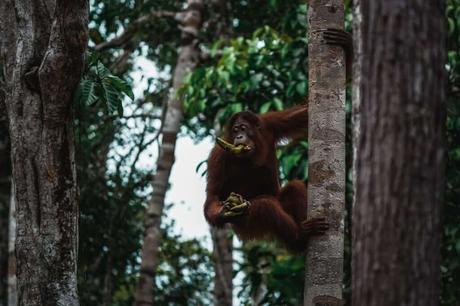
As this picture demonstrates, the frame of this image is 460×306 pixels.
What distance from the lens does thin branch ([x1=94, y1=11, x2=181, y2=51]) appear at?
1006 cm

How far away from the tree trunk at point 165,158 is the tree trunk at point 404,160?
5.94 meters

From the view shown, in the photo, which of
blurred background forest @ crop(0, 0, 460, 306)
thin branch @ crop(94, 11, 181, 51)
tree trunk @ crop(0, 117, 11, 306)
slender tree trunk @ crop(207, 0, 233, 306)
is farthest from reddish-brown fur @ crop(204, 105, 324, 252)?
tree trunk @ crop(0, 117, 11, 306)

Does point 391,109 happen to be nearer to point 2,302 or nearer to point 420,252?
point 420,252

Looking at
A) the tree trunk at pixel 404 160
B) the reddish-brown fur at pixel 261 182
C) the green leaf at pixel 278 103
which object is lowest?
the tree trunk at pixel 404 160

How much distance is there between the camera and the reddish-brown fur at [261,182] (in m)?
5.44

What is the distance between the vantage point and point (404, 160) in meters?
2.47

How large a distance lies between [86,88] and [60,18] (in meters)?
0.80

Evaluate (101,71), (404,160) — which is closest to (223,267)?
(101,71)

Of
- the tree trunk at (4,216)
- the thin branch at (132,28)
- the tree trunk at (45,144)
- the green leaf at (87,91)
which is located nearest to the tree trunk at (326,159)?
the tree trunk at (45,144)

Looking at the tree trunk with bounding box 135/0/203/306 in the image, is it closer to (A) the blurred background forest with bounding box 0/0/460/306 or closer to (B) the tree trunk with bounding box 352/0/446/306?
(A) the blurred background forest with bounding box 0/0/460/306

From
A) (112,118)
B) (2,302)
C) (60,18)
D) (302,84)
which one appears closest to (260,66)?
(302,84)

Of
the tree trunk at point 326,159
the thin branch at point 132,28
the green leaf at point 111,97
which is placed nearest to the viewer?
the tree trunk at point 326,159

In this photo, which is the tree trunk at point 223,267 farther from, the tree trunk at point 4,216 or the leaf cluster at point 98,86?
the leaf cluster at point 98,86

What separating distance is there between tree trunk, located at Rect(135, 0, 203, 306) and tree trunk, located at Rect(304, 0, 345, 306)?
14.4 ft
